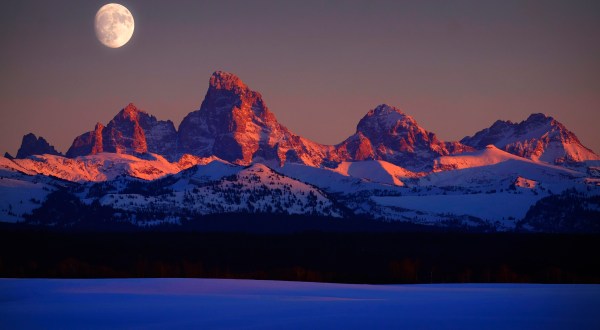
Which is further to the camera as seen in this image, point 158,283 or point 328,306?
point 158,283

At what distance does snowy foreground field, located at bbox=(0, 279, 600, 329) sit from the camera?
8594 cm

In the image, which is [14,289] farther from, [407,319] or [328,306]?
[407,319]

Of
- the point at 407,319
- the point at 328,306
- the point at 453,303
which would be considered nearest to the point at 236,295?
the point at 328,306

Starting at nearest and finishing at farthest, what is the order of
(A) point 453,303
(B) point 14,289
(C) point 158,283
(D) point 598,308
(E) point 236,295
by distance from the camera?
(D) point 598,308 → (A) point 453,303 → (E) point 236,295 → (B) point 14,289 → (C) point 158,283

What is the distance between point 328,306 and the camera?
10262 cm

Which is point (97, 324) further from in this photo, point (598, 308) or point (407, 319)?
point (598, 308)

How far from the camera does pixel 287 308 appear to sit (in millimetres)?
101000

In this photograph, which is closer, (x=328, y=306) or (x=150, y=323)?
(x=150, y=323)

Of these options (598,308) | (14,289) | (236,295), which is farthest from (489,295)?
(14,289)

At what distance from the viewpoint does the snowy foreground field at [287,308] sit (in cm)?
8594

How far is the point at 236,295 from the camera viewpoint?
12006 centimetres

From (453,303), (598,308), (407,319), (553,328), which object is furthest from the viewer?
(453,303)

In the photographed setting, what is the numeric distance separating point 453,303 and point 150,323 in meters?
38.0

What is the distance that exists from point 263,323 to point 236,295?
3435 centimetres
